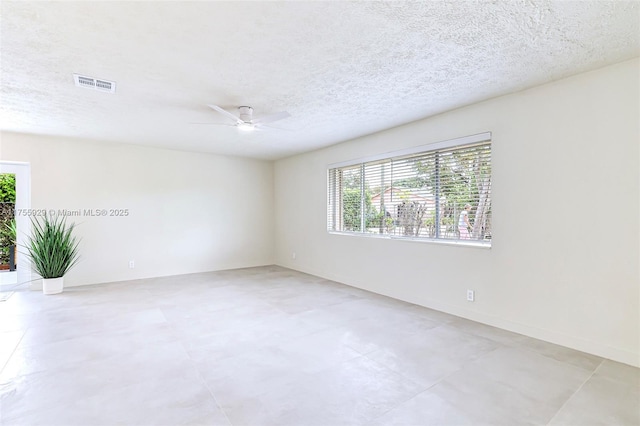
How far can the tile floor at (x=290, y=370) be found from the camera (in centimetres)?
194

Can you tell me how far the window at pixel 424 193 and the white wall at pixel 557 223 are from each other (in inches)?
6.3

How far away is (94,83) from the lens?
296 cm

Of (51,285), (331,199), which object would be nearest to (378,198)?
(331,199)

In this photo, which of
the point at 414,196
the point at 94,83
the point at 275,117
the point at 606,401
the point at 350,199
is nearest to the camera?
the point at 606,401

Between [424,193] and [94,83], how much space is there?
12.6 feet

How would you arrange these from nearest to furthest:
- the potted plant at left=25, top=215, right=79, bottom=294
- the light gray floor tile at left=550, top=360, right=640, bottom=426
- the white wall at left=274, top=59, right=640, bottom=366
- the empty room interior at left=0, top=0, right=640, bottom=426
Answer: the light gray floor tile at left=550, top=360, right=640, bottom=426, the empty room interior at left=0, top=0, right=640, bottom=426, the white wall at left=274, top=59, right=640, bottom=366, the potted plant at left=25, top=215, right=79, bottom=294

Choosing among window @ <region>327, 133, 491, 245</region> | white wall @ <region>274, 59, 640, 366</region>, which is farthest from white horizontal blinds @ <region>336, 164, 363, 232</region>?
white wall @ <region>274, 59, 640, 366</region>

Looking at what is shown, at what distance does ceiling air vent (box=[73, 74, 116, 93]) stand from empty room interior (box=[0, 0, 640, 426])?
1.2 inches

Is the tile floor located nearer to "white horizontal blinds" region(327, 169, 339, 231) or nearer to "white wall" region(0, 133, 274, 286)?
"white wall" region(0, 133, 274, 286)

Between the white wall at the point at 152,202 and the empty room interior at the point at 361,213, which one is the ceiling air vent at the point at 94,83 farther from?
the white wall at the point at 152,202

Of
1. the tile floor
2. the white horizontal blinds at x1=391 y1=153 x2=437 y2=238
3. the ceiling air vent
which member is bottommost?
the tile floor

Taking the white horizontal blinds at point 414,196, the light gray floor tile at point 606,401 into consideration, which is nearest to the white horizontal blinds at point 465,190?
the white horizontal blinds at point 414,196

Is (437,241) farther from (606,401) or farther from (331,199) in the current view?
(331,199)

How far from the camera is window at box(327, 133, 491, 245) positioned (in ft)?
11.9
